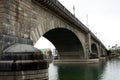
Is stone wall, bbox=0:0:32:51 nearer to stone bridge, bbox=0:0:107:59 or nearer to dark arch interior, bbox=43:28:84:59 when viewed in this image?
stone bridge, bbox=0:0:107:59

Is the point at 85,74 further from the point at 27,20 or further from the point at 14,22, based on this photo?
the point at 14,22

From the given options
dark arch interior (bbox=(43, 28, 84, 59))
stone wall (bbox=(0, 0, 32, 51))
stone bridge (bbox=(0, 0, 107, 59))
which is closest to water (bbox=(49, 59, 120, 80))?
stone bridge (bbox=(0, 0, 107, 59))

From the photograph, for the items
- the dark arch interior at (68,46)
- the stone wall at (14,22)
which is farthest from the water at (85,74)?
the stone wall at (14,22)

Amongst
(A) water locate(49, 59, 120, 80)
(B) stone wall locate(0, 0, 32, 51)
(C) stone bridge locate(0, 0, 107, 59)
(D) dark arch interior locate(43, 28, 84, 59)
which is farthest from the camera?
(D) dark arch interior locate(43, 28, 84, 59)

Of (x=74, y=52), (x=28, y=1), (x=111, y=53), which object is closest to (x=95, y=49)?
(x=111, y=53)

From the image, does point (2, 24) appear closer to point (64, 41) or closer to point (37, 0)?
point (37, 0)

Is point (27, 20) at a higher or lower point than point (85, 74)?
higher

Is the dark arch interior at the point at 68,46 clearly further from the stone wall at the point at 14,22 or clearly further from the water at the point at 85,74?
the stone wall at the point at 14,22

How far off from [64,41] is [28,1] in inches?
1226

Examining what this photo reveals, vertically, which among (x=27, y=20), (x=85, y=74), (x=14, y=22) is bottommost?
(x=85, y=74)

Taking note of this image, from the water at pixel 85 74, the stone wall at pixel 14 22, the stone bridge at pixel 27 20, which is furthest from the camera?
the water at pixel 85 74

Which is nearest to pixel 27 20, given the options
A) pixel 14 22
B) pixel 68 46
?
pixel 14 22

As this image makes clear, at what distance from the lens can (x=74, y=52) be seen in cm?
5484

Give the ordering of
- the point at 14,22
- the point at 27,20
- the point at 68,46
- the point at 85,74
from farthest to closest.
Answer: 1. the point at 68,46
2. the point at 85,74
3. the point at 27,20
4. the point at 14,22
